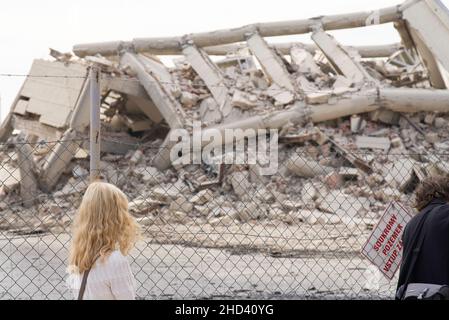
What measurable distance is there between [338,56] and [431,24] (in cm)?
184

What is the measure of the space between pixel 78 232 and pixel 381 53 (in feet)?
51.6

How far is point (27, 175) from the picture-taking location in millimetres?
12000

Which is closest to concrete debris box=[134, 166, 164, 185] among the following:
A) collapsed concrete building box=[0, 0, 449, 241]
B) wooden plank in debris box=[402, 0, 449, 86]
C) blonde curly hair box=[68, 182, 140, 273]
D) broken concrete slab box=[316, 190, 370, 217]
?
collapsed concrete building box=[0, 0, 449, 241]

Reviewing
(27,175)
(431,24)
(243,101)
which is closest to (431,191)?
(243,101)

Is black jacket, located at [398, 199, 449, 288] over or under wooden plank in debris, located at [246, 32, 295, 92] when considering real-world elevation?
under

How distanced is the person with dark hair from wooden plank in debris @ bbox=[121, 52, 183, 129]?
9.34 meters

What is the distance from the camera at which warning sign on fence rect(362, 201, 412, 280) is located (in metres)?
4.64

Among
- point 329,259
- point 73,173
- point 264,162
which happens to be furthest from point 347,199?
point 73,173

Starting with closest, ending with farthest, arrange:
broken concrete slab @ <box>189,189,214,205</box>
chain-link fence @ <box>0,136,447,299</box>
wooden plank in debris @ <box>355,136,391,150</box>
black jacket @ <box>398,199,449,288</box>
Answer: black jacket @ <box>398,199,449,288</box> → chain-link fence @ <box>0,136,447,299</box> → broken concrete slab @ <box>189,189,214,205</box> → wooden plank in debris @ <box>355,136,391,150</box>

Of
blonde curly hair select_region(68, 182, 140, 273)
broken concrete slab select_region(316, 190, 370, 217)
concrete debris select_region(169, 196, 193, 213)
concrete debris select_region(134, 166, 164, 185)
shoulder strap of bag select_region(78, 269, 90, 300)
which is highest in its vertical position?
blonde curly hair select_region(68, 182, 140, 273)

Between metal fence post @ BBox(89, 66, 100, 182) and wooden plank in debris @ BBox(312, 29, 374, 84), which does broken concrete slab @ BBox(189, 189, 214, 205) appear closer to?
wooden plank in debris @ BBox(312, 29, 374, 84)

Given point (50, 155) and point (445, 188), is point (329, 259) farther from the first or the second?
point (50, 155)

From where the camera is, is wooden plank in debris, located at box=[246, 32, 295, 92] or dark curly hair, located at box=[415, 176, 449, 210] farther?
wooden plank in debris, located at box=[246, 32, 295, 92]

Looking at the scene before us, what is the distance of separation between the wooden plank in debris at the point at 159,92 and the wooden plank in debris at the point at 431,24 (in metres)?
4.79
